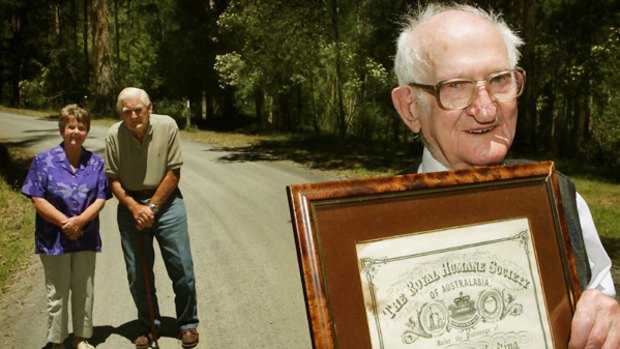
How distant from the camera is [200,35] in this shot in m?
28.1

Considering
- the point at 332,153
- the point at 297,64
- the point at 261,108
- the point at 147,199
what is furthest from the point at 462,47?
the point at 261,108

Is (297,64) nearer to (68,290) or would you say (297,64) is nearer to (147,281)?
(147,281)

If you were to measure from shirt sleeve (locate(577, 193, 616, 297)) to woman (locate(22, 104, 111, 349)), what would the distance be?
3770mm

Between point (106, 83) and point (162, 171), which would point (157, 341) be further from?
point (106, 83)

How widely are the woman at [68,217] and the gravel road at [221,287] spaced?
0.49 metres

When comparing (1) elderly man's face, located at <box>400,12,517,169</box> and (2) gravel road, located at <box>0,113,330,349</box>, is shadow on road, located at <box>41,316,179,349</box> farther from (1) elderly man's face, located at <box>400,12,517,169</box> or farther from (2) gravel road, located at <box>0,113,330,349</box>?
(1) elderly man's face, located at <box>400,12,517,169</box>

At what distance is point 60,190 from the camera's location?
4238 millimetres

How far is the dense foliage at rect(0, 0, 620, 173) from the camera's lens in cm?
1891

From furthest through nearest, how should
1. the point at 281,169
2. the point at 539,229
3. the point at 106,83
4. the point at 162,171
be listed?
the point at 106,83, the point at 281,169, the point at 162,171, the point at 539,229

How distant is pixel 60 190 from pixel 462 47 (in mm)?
3713

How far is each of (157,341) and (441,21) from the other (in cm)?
417

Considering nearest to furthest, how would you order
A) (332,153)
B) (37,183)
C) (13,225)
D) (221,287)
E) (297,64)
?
(37,183) < (221,287) < (13,225) < (332,153) < (297,64)

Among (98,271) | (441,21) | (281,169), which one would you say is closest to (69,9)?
(281,169)

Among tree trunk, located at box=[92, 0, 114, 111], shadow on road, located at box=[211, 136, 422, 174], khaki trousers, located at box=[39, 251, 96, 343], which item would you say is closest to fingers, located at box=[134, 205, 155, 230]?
khaki trousers, located at box=[39, 251, 96, 343]
